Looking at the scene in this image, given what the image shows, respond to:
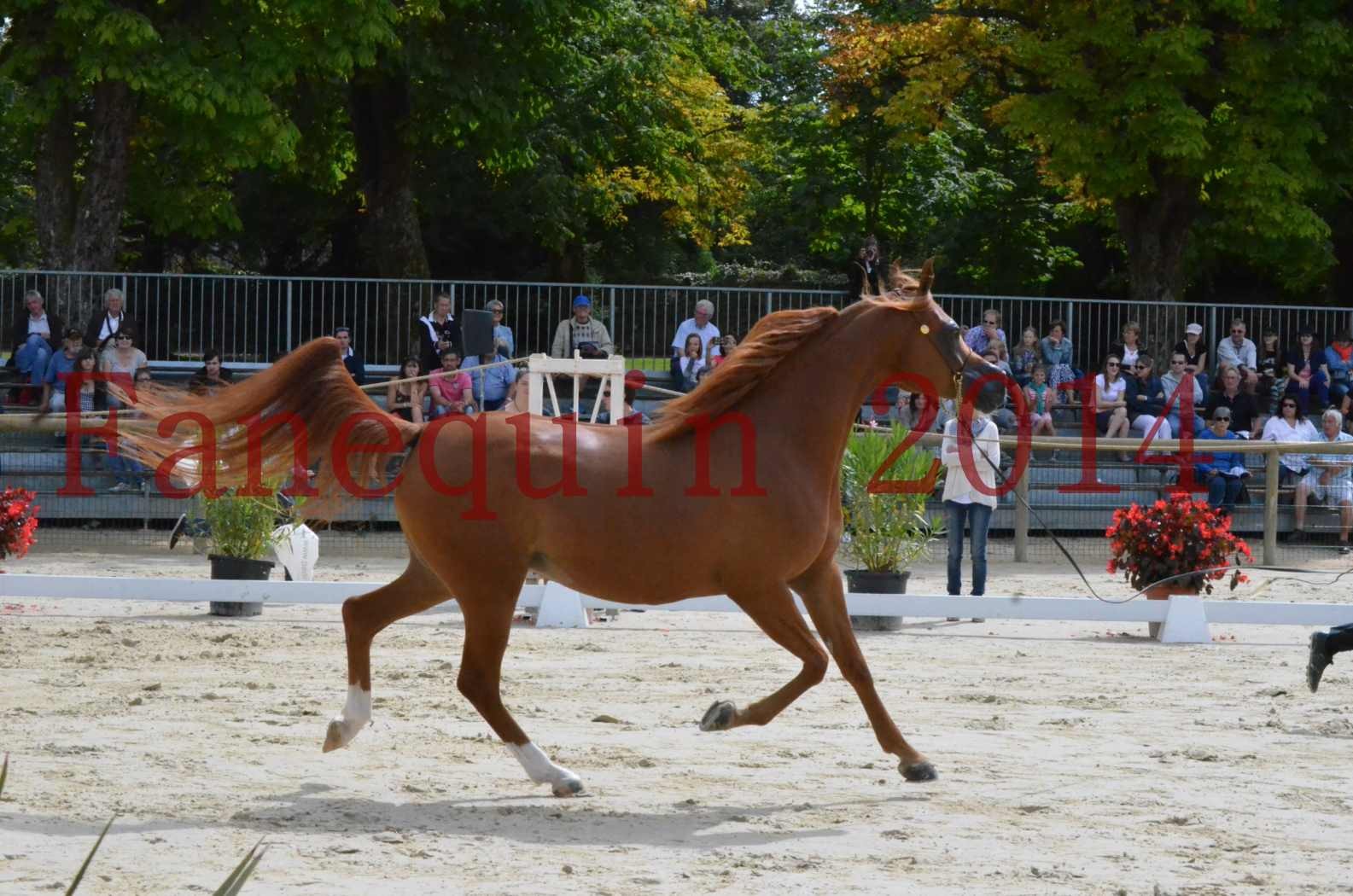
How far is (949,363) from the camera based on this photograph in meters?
6.63

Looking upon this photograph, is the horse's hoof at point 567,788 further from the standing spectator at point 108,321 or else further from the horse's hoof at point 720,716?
the standing spectator at point 108,321

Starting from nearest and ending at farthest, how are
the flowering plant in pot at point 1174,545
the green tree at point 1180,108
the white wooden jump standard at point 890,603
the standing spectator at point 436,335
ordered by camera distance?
1. the white wooden jump standard at point 890,603
2. the flowering plant in pot at point 1174,545
3. the standing spectator at point 436,335
4. the green tree at point 1180,108

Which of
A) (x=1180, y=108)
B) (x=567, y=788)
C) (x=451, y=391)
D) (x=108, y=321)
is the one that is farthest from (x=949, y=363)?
(x=1180, y=108)

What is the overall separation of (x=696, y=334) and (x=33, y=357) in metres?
7.00

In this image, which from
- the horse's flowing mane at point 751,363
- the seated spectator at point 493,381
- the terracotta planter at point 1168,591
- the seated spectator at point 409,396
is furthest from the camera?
the seated spectator at point 493,381

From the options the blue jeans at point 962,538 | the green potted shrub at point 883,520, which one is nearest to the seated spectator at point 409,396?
the green potted shrub at point 883,520

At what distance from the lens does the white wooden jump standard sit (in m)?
10.5

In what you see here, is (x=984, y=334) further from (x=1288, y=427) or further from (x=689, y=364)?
(x=1288, y=427)

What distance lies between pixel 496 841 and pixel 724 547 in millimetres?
1502

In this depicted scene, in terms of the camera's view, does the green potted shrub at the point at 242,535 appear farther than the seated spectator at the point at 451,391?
No

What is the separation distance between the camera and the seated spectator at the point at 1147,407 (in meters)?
17.4

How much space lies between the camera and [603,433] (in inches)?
257

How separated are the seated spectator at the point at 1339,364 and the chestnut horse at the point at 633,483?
43.7ft

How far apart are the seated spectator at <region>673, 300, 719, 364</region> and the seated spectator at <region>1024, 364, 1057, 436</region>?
11.4ft
